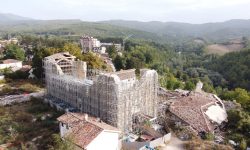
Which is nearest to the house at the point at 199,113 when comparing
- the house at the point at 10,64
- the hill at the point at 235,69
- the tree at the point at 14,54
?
the house at the point at 10,64

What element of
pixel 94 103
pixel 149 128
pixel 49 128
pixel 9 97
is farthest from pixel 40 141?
pixel 9 97

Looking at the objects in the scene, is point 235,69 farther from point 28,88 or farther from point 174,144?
point 174,144

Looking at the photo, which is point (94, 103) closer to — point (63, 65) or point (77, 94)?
point (77, 94)

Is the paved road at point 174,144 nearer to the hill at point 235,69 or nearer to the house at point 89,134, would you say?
the house at point 89,134

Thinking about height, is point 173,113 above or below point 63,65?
below

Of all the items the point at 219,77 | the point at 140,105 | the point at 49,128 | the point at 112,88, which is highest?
the point at 112,88

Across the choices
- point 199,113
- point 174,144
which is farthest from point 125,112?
point 199,113

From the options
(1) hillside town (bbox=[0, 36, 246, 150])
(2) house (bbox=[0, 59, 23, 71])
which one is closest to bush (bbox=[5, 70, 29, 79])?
(2) house (bbox=[0, 59, 23, 71])
